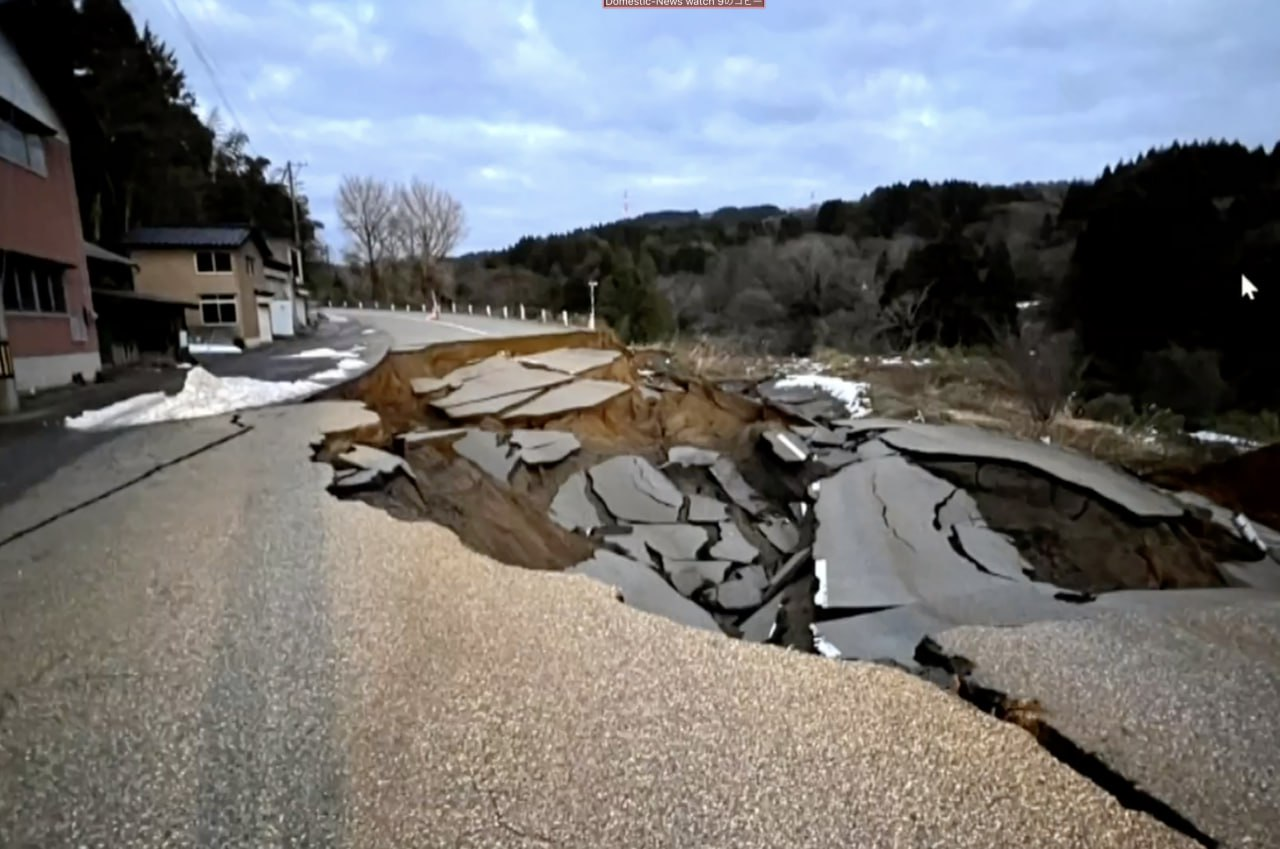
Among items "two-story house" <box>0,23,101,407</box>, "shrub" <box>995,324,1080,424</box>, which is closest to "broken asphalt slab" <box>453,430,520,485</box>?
"two-story house" <box>0,23,101,407</box>

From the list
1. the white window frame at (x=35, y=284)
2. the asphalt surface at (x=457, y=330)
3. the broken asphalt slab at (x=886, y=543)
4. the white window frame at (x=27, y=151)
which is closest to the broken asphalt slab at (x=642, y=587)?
the broken asphalt slab at (x=886, y=543)

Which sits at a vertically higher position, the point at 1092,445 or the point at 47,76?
the point at 47,76

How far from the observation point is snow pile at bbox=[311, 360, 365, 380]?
1173cm

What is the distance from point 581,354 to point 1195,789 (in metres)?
13.4

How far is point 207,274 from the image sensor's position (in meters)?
24.0

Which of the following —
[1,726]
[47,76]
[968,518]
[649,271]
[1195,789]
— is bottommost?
[968,518]

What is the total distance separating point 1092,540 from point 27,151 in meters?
16.4

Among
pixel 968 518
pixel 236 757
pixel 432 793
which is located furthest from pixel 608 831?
pixel 968 518

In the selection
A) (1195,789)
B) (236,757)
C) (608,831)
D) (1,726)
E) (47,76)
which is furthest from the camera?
(47,76)

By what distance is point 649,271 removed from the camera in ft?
105

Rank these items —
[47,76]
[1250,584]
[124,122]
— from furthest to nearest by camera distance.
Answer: [124,122]
[47,76]
[1250,584]

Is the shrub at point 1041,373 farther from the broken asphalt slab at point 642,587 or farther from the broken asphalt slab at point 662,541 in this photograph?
the broken asphalt slab at point 642,587

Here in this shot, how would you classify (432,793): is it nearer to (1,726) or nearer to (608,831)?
(608,831)

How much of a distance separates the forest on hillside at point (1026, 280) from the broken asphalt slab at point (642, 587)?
54.7 ft
